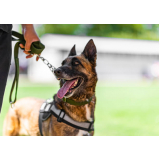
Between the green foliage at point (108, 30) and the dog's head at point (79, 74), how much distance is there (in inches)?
947

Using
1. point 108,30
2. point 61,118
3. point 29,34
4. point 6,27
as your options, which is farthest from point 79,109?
point 108,30

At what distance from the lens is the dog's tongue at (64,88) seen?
204cm

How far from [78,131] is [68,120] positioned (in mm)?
158

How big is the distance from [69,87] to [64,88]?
0.17 feet

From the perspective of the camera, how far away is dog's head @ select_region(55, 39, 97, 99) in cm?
206

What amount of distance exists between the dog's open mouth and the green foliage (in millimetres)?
24150

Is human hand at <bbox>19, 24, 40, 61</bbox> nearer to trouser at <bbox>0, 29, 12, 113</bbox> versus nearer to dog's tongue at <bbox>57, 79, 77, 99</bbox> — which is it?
trouser at <bbox>0, 29, 12, 113</bbox>

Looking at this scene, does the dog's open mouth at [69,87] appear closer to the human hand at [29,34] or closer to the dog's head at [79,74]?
the dog's head at [79,74]

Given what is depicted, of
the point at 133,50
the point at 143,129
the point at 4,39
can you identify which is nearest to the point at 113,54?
the point at 133,50

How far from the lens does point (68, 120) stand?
7.01ft

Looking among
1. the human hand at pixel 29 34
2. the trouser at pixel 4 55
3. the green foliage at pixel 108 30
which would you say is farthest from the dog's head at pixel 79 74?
the green foliage at pixel 108 30

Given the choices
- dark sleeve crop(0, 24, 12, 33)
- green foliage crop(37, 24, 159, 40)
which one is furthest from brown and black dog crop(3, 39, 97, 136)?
green foliage crop(37, 24, 159, 40)

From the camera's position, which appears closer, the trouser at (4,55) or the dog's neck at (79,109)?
the trouser at (4,55)
